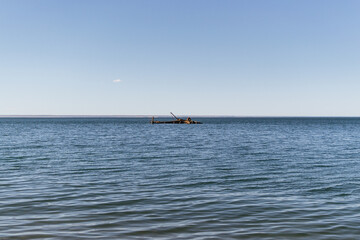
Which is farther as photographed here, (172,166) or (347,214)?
(172,166)

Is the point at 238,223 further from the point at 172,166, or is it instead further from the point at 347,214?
the point at 172,166

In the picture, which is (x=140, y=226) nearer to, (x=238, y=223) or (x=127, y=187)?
(x=238, y=223)

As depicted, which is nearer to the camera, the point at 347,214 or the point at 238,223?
the point at 238,223

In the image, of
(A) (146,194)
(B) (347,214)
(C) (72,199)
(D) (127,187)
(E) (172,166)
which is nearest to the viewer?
(B) (347,214)

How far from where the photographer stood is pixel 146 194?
609 inches

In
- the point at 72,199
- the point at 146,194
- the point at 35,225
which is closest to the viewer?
the point at 35,225

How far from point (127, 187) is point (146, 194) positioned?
6.20ft

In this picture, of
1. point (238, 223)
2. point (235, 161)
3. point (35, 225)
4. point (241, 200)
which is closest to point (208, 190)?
point (241, 200)

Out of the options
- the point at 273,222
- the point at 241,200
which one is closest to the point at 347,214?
the point at 273,222

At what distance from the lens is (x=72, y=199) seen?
47.0 ft

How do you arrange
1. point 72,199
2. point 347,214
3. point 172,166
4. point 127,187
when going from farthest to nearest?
point 172,166 → point 127,187 → point 72,199 → point 347,214

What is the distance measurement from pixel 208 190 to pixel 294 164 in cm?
1272

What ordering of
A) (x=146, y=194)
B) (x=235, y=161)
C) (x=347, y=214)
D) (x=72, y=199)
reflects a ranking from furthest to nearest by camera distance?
(x=235, y=161), (x=146, y=194), (x=72, y=199), (x=347, y=214)

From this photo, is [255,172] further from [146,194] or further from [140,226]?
[140,226]
